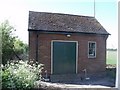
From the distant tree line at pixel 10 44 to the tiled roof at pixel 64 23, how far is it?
1.39 meters

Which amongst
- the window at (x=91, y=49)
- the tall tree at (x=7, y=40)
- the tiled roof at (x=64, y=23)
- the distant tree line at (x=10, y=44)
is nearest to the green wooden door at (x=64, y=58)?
the tiled roof at (x=64, y=23)

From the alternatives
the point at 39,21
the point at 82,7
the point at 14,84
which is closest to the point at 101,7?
the point at 82,7

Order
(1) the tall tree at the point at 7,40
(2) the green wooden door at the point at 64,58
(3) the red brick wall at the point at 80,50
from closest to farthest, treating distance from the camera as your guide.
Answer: (1) the tall tree at the point at 7,40 < (3) the red brick wall at the point at 80,50 < (2) the green wooden door at the point at 64,58

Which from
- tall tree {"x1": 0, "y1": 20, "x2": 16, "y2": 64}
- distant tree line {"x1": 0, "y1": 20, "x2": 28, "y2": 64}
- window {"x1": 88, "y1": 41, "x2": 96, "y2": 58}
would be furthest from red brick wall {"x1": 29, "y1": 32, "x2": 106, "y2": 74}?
tall tree {"x1": 0, "y1": 20, "x2": 16, "y2": 64}

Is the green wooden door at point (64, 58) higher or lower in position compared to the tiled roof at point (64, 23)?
lower

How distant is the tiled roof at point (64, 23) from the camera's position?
8.84 metres

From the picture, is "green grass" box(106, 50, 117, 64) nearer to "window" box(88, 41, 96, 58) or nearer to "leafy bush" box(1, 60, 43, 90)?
"window" box(88, 41, 96, 58)

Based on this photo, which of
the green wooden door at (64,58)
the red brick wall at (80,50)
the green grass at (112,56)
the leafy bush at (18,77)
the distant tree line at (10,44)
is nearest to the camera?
the leafy bush at (18,77)

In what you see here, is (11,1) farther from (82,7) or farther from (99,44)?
(99,44)

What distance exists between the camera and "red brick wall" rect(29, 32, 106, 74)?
880 cm

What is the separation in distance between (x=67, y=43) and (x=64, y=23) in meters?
0.87

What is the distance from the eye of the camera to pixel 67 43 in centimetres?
948

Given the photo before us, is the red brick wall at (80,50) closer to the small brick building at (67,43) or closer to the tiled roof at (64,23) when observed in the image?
the small brick building at (67,43)

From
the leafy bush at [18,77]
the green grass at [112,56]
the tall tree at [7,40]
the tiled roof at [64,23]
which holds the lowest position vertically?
the leafy bush at [18,77]
